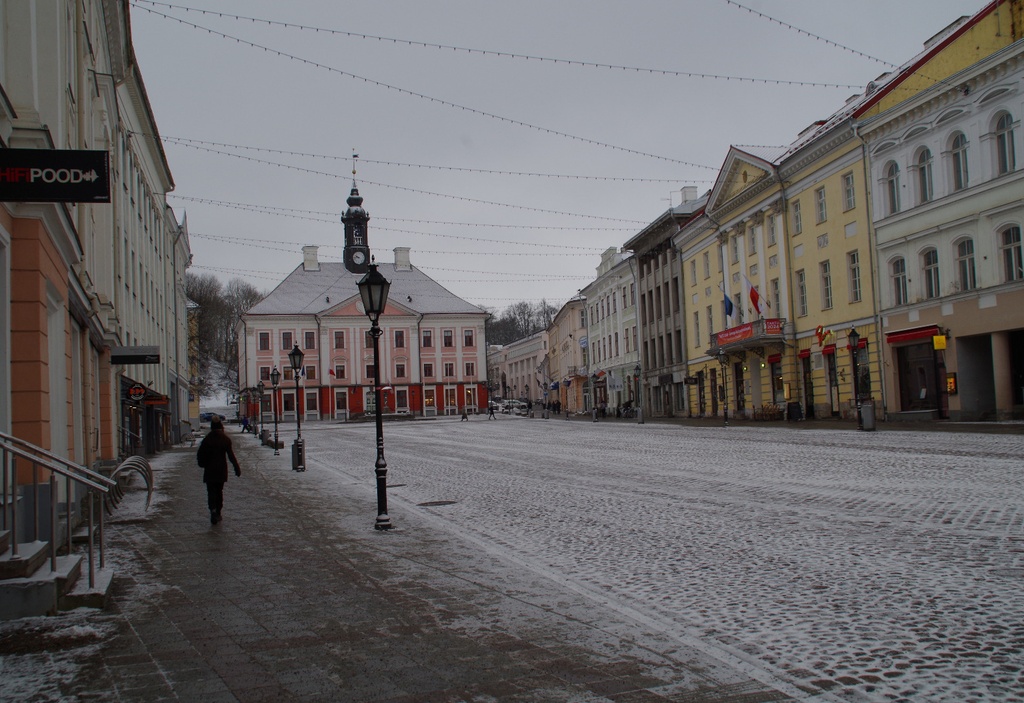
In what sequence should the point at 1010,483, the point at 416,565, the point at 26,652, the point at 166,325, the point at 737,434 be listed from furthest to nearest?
the point at 166,325 < the point at 737,434 < the point at 1010,483 < the point at 416,565 < the point at 26,652

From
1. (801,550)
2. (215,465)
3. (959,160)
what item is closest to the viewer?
(801,550)

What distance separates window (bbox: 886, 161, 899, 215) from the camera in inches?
1275

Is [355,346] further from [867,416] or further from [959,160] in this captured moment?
[959,160]

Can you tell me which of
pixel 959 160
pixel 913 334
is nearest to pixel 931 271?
pixel 913 334

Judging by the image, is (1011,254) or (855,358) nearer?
(1011,254)

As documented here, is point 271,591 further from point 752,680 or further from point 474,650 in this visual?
point 752,680

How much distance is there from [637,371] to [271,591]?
4616 centimetres

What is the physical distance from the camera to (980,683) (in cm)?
467

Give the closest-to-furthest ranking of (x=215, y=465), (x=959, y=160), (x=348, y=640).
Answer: (x=348, y=640), (x=215, y=465), (x=959, y=160)

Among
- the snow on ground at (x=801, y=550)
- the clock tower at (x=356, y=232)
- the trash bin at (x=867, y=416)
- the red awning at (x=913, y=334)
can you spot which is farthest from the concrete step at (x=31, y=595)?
the clock tower at (x=356, y=232)

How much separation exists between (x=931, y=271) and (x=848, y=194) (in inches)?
237

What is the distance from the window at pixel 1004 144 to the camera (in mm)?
26906

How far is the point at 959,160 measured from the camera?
29172 millimetres

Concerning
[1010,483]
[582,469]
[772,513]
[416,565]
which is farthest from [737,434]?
[416,565]
